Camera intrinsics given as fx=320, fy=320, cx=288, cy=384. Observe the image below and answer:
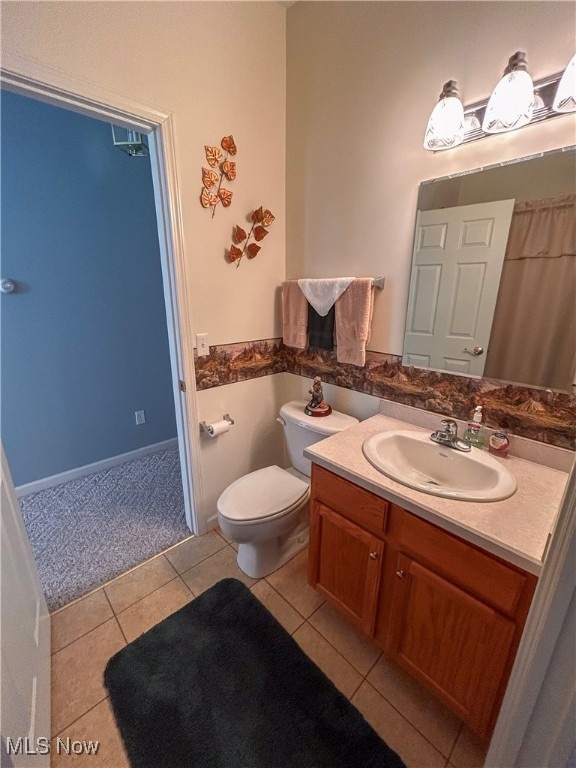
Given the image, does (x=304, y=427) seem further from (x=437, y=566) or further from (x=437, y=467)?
(x=437, y=566)

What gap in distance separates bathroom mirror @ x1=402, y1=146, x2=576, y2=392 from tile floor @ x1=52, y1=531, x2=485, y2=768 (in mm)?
1195

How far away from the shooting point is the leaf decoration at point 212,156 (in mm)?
1470

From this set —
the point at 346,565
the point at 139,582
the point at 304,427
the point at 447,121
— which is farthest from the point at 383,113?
the point at 139,582

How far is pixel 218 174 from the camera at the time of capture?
1.52 metres

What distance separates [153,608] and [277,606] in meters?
0.57

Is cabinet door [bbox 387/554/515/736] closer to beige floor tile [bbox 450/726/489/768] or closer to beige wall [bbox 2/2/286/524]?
beige floor tile [bbox 450/726/489/768]

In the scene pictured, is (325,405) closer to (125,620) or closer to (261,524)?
(261,524)

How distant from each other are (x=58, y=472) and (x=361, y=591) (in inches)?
90.7

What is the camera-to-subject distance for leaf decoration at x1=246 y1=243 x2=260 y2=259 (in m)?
1.70

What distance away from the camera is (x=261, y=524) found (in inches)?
56.7

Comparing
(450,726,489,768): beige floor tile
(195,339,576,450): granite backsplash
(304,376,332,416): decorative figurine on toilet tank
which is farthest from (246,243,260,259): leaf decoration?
(450,726,489,768): beige floor tile

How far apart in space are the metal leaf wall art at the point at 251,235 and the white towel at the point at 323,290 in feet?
1.03

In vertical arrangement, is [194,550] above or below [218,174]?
below

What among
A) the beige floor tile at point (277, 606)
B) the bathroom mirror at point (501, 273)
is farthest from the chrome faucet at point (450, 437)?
the beige floor tile at point (277, 606)
